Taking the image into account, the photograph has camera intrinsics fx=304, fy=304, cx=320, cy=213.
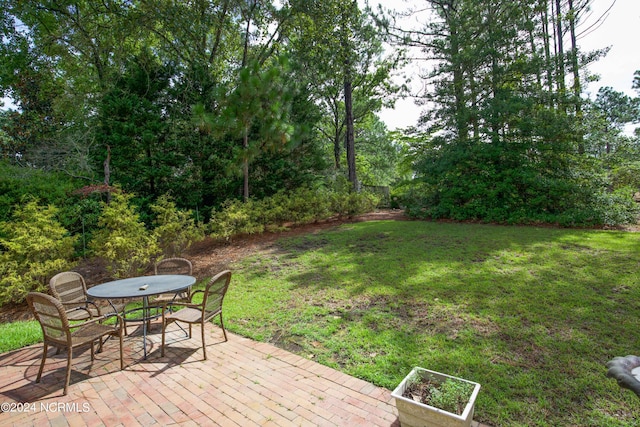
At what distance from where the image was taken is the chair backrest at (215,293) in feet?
10.2

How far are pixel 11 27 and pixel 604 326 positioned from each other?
1693 cm

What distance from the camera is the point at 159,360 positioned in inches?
120

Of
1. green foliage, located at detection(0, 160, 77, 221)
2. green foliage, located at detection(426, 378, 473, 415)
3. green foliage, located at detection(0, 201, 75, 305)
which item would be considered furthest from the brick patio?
green foliage, located at detection(0, 160, 77, 221)

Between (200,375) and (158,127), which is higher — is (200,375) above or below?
below

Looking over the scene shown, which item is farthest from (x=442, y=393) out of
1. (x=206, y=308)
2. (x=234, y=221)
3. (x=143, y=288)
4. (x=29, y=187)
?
(x=29, y=187)

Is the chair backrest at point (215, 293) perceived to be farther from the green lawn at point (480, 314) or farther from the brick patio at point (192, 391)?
the green lawn at point (480, 314)

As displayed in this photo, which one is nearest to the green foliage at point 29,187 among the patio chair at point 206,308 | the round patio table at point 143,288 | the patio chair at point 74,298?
the patio chair at point 74,298

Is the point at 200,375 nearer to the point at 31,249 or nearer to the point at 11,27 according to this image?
the point at 31,249

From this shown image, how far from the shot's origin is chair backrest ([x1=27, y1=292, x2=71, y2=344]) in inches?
99.1

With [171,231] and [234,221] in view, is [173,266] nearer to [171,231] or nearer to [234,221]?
[171,231]

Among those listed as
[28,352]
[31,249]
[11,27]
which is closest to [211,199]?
[31,249]

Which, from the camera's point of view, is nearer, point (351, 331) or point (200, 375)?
point (200, 375)

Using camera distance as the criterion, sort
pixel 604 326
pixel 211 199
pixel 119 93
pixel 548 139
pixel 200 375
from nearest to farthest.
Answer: pixel 200 375
pixel 604 326
pixel 119 93
pixel 548 139
pixel 211 199

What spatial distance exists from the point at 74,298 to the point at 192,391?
2.17 meters
